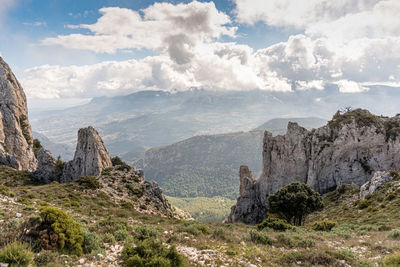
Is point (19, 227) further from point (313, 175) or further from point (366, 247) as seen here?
point (313, 175)

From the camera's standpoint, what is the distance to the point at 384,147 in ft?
197

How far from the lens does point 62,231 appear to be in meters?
10.6

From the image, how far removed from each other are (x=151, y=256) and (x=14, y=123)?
8417 cm

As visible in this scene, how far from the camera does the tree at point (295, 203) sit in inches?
1483

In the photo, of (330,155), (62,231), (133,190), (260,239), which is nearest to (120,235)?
(62,231)

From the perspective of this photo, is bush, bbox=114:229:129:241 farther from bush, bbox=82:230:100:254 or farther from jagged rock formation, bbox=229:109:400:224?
jagged rock formation, bbox=229:109:400:224

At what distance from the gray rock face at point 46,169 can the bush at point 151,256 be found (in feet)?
193

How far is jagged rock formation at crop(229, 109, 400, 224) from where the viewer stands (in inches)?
2397

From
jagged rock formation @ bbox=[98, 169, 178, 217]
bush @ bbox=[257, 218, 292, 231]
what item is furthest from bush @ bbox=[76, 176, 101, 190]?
bush @ bbox=[257, 218, 292, 231]

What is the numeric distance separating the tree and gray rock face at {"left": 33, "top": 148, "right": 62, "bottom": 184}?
2270 inches

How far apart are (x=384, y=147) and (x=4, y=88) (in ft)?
397

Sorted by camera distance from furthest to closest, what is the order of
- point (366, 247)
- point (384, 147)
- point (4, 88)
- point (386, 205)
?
point (4, 88) < point (384, 147) < point (386, 205) < point (366, 247)

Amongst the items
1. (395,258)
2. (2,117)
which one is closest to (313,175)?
(395,258)

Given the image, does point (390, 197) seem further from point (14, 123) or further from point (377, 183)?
point (14, 123)
